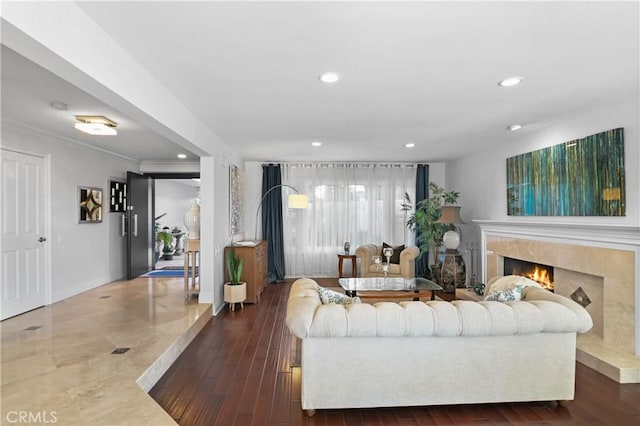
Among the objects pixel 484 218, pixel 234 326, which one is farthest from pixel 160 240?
pixel 484 218

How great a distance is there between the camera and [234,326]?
14.2 ft

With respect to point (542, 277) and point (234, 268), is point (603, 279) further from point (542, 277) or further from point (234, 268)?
point (234, 268)

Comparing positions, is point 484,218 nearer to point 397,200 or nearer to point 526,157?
point 526,157

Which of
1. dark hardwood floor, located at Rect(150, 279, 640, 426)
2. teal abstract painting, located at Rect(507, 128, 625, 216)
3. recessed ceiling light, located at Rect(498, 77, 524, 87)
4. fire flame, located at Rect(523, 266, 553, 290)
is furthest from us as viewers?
fire flame, located at Rect(523, 266, 553, 290)

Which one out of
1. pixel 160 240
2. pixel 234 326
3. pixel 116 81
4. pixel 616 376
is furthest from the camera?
pixel 160 240

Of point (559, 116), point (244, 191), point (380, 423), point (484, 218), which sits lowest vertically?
point (380, 423)

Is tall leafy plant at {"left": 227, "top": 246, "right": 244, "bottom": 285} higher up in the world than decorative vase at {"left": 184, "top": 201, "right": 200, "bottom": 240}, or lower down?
lower down

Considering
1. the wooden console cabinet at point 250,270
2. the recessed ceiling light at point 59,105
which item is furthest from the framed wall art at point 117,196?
the recessed ceiling light at point 59,105

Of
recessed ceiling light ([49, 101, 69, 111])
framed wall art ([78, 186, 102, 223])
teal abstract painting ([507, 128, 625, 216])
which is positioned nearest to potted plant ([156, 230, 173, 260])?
framed wall art ([78, 186, 102, 223])

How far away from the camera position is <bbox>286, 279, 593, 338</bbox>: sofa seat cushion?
235 cm

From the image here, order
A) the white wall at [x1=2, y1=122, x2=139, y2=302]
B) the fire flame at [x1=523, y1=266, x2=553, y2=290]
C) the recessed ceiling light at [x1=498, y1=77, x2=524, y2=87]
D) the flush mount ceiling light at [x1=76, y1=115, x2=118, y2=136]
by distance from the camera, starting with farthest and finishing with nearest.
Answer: the white wall at [x1=2, y1=122, x2=139, y2=302] → the fire flame at [x1=523, y1=266, x2=553, y2=290] → the flush mount ceiling light at [x1=76, y1=115, x2=118, y2=136] → the recessed ceiling light at [x1=498, y1=77, x2=524, y2=87]

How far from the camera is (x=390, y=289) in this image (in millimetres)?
4566

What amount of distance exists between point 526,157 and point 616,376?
282 cm

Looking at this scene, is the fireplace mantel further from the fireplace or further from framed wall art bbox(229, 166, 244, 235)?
framed wall art bbox(229, 166, 244, 235)
